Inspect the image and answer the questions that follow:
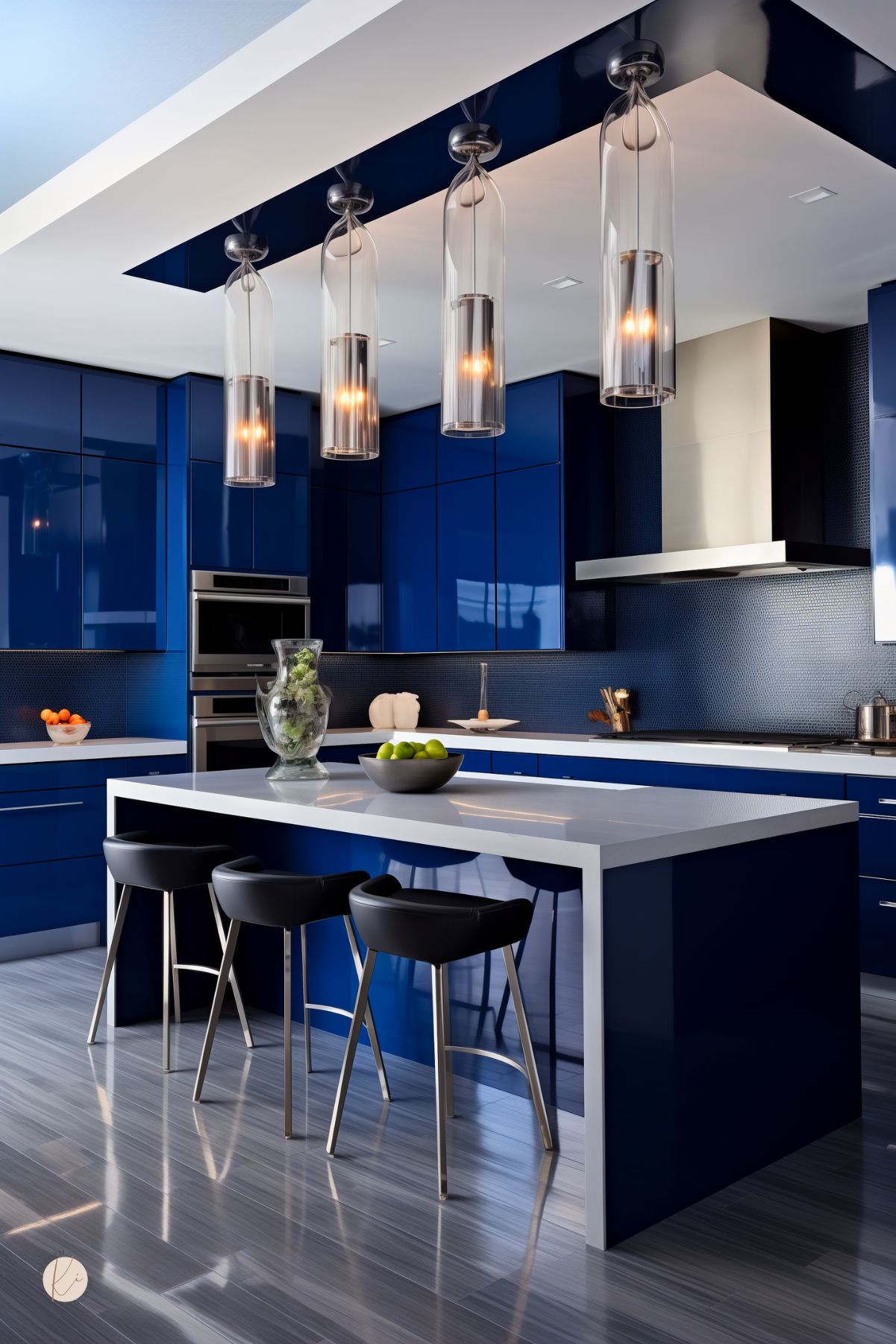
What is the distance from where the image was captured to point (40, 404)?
17.4 ft

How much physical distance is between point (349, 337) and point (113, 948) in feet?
6.55

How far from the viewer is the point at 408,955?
Result: 2.54 metres

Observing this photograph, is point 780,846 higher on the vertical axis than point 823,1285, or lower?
higher

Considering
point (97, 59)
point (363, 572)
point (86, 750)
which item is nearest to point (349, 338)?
point (97, 59)

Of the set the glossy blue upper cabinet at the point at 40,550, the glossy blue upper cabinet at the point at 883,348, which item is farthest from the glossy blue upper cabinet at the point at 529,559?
the glossy blue upper cabinet at the point at 40,550

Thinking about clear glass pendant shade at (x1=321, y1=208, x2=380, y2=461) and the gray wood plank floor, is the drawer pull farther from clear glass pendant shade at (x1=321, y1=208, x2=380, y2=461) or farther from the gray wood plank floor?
clear glass pendant shade at (x1=321, y1=208, x2=380, y2=461)

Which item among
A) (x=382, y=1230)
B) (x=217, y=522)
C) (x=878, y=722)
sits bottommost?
(x=382, y=1230)

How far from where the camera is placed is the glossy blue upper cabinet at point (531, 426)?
5.68 metres

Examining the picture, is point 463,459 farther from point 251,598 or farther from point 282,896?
point 282,896

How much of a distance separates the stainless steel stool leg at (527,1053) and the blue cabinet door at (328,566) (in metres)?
3.81

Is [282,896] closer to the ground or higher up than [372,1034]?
higher up

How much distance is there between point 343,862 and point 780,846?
4.62ft

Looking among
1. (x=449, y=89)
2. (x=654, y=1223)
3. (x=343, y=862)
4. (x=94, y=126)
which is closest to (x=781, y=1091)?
(x=654, y=1223)

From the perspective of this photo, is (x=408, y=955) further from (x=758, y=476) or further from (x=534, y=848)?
(x=758, y=476)
